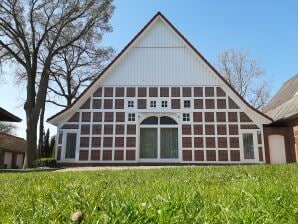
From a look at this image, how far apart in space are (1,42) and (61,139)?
9.28 meters

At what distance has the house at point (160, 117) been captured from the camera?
19078 mm

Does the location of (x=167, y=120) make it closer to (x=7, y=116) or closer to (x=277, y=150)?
(x=277, y=150)

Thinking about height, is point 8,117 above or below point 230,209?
above

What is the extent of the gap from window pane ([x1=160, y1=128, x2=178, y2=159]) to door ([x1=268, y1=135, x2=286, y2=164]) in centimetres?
661

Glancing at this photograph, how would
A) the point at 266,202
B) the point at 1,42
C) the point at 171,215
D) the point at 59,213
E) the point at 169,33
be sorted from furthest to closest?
the point at 1,42 < the point at 169,33 < the point at 266,202 < the point at 59,213 < the point at 171,215

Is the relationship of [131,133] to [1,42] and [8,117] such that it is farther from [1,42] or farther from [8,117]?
[1,42]

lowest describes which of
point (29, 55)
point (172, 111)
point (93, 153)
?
point (93, 153)

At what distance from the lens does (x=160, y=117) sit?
19.9 metres

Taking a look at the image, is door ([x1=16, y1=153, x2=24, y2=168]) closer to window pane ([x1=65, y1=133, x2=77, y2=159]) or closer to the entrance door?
window pane ([x1=65, y1=133, x2=77, y2=159])

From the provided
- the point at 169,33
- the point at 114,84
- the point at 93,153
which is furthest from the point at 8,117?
the point at 169,33

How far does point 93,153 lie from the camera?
19156 millimetres

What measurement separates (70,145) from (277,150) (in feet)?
44.0

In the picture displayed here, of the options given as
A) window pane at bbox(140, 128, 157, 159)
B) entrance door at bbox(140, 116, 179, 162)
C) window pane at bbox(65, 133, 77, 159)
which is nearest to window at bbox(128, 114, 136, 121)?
entrance door at bbox(140, 116, 179, 162)

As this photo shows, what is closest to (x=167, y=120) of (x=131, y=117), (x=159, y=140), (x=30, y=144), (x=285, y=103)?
(x=159, y=140)
